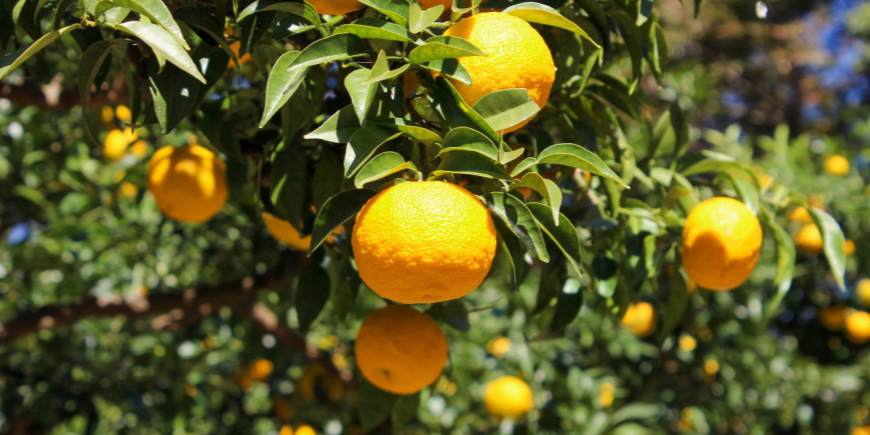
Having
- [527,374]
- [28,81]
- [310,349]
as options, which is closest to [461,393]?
[527,374]

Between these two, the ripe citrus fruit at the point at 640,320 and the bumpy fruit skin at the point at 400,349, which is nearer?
the bumpy fruit skin at the point at 400,349

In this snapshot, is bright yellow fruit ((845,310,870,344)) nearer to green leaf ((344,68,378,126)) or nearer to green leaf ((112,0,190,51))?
green leaf ((344,68,378,126))

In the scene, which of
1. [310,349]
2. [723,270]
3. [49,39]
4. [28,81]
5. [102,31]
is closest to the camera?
[49,39]

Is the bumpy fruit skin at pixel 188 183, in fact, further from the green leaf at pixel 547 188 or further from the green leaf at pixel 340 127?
the green leaf at pixel 547 188

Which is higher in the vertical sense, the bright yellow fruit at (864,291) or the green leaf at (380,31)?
the green leaf at (380,31)

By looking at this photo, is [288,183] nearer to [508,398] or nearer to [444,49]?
[444,49]

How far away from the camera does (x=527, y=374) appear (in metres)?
2.12

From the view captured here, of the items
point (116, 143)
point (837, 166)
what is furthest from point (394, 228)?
point (837, 166)

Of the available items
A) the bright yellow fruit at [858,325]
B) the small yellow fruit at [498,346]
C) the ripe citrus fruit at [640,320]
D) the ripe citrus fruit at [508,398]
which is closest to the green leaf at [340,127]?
the ripe citrus fruit at [508,398]

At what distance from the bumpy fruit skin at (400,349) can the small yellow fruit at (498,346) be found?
1.29 metres

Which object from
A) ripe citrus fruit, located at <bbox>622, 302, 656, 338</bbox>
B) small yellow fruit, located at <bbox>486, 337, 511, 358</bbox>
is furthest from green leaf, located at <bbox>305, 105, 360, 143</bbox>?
ripe citrus fruit, located at <bbox>622, 302, 656, 338</bbox>

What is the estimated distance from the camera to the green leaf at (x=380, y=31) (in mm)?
697

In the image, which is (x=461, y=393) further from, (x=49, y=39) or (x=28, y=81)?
(x=49, y=39)

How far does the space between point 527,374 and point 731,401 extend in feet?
3.04
